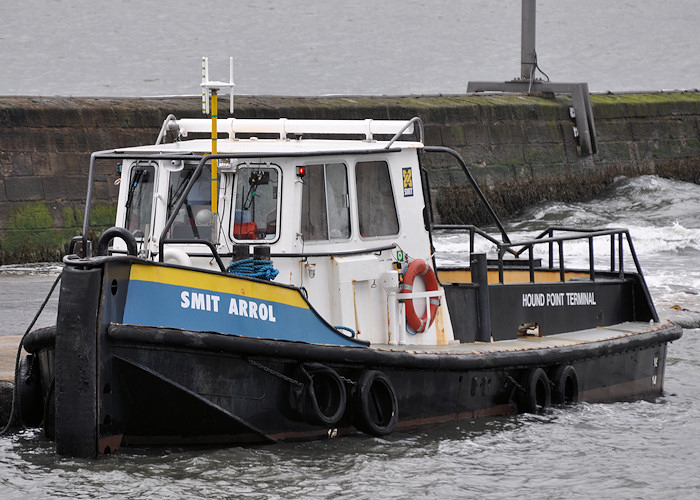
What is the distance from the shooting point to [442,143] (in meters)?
24.0

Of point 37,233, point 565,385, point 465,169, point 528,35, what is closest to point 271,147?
point 465,169

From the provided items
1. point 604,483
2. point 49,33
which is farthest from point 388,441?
point 49,33

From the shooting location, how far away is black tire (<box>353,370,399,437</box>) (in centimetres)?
738

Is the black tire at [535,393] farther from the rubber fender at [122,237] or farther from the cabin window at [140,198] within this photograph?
the rubber fender at [122,237]

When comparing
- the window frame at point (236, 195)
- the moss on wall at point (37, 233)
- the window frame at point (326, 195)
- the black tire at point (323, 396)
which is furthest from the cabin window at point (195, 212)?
the moss on wall at point (37, 233)

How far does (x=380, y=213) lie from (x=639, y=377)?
3320mm

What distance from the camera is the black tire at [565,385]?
29.4 ft

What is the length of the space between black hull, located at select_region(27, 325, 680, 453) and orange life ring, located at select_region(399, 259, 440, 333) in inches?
13.0

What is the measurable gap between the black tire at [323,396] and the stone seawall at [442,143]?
11128 millimetres

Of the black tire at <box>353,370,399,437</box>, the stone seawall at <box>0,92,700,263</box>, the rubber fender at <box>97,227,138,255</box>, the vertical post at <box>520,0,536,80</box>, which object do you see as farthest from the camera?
the vertical post at <box>520,0,536,80</box>

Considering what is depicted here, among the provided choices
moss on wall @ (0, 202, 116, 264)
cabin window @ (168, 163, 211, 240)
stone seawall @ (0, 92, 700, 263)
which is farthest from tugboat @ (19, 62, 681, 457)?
stone seawall @ (0, 92, 700, 263)

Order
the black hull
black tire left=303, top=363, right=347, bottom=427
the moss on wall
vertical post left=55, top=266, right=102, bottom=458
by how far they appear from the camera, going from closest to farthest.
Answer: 1. vertical post left=55, top=266, right=102, bottom=458
2. the black hull
3. black tire left=303, top=363, right=347, bottom=427
4. the moss on wall

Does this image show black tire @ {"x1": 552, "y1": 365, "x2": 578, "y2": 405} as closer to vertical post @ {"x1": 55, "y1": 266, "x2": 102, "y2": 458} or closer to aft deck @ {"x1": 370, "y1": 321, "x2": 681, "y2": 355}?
aft deck @ {"x1": 370, "y1": 321, "x2": 681, "y2": 355}

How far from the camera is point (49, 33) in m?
51.1
